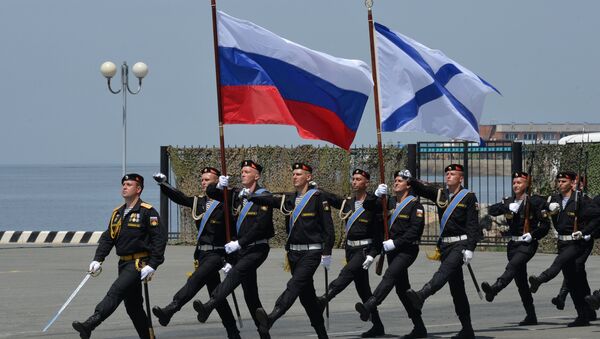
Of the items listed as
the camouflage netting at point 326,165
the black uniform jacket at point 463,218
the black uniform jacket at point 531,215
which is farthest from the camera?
the camouflage netting at point 326,165

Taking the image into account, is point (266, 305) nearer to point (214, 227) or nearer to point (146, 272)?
point (214, 227)

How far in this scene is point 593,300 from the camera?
18297 millimetres

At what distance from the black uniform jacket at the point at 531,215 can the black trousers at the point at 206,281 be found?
11.9ft

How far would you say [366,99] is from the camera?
1812 centimetres

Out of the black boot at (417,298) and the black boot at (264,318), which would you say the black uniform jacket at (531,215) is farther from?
the black boot at (264,318)

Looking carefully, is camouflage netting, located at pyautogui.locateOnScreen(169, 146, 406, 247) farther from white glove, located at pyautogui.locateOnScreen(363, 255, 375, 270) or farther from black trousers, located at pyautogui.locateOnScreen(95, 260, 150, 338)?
black trousers, located at pyautogui.locateOnScreen(95, 260, 150, 338)

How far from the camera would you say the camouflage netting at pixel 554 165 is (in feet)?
→ 95.7

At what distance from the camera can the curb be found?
34.7 m

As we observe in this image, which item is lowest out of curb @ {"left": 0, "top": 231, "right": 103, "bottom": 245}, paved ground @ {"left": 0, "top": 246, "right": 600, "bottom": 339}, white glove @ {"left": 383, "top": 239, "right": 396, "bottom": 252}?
curb @ {"left": 0, "top": 231, "right": 103, "bottom": 245}

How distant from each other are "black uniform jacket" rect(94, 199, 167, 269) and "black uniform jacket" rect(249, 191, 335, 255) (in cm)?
123

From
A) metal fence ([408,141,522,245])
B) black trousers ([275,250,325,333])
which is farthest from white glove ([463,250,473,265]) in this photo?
metal fence ([408,141,522,245])

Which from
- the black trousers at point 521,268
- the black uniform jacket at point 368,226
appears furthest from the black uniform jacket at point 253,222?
the black trousers at point 521,268

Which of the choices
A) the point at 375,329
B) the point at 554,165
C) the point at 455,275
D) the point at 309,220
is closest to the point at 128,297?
the point at 309,220

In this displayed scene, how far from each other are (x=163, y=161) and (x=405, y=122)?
15084mm
